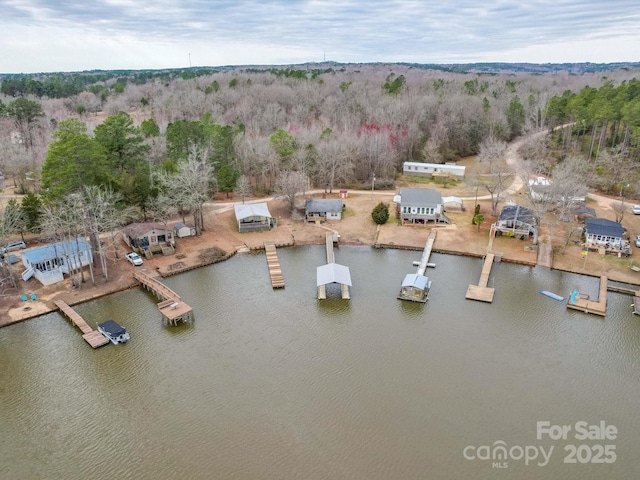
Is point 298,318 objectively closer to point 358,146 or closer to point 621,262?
point 621,262

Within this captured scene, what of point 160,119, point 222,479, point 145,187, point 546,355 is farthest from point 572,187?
point 160,119

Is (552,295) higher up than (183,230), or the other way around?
(183,230)

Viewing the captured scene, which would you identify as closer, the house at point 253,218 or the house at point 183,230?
the house at point 183,230

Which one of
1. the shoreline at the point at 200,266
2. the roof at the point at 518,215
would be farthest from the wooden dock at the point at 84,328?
the roof at the point at 518,215

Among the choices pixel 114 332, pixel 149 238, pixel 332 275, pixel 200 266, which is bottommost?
pixel 114 332

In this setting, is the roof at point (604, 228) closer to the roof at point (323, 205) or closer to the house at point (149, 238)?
the roof at point (323, 205)

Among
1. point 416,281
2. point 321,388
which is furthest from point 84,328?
point 416,281

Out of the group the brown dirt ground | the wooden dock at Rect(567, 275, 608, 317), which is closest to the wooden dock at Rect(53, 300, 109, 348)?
the brown dirt ground

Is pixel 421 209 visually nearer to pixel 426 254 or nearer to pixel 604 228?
pixel 426 254
